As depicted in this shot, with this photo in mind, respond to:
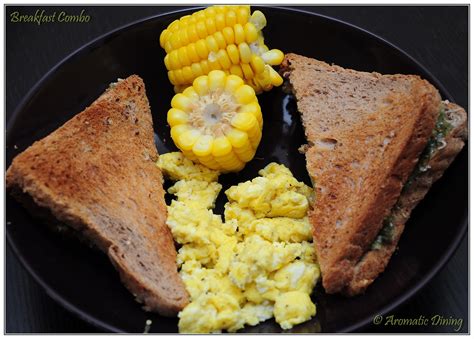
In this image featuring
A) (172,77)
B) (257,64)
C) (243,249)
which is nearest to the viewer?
(243,249)

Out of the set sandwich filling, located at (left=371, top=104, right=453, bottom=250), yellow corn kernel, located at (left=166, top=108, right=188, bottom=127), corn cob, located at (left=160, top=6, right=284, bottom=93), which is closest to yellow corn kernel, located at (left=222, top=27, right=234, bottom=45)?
corn cob, located at (left=160, top=6, right=284, bottom=93)

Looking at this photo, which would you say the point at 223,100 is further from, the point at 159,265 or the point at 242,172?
the point at 159,265

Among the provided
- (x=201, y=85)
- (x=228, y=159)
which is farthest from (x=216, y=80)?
(x=228, y=159)

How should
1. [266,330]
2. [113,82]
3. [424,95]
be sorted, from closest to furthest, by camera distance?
1. [266,330]
2. [424,95]
3. [113,82]

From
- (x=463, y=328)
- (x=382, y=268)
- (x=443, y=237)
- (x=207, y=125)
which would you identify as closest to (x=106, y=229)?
(x=207, y=125)

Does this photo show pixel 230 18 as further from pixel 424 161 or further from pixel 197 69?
pixel 424 161
